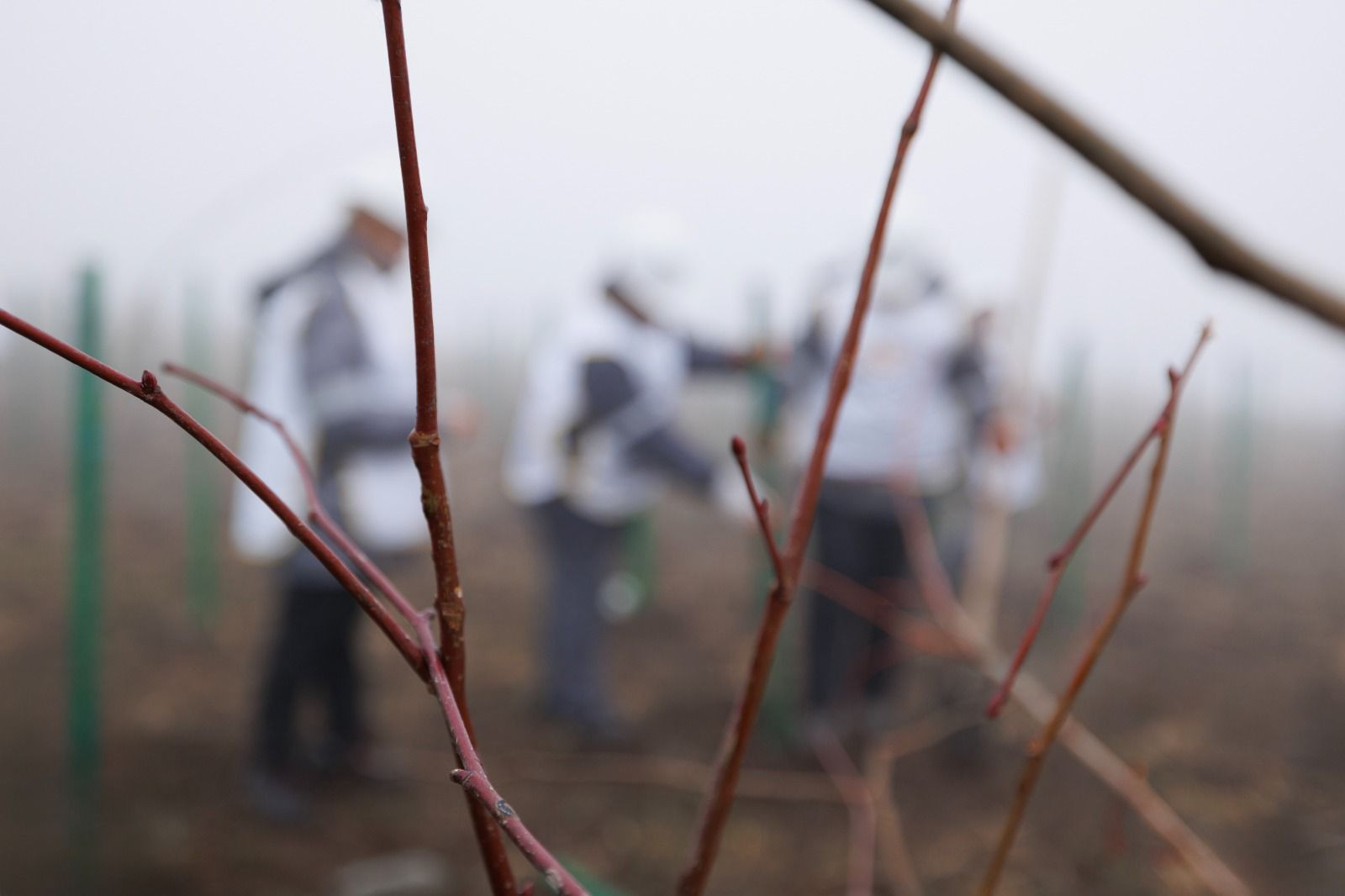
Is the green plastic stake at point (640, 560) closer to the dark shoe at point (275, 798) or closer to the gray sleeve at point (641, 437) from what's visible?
the gray sleeve at point (641, 437)

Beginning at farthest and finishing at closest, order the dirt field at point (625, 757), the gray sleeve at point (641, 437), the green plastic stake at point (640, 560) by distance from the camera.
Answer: the green plastic stake at point (640, 560), the gray sleeve at point (641, 437), the dirt field at point (625, 757)

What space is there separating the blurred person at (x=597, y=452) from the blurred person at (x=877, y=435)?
10.5 inches

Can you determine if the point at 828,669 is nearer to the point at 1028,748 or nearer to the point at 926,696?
the point at 926,696

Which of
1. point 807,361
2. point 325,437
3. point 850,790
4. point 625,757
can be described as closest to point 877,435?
point 807,361

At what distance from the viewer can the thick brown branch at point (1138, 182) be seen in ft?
0.62

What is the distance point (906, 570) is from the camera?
8.63 ft

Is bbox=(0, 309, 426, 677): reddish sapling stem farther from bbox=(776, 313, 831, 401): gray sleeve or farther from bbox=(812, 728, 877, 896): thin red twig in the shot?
bbox=(776, 313, 831, 401): gray sleeve

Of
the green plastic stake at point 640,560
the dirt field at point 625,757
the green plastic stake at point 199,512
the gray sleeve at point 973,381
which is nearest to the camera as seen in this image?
the dirt field at point 625,757

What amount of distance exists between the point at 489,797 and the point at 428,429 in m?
0.10

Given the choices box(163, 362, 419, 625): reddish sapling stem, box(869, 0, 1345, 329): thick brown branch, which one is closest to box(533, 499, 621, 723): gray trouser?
box(163, 362, 419, 625): reddish sapling stem

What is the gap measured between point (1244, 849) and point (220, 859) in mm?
2177

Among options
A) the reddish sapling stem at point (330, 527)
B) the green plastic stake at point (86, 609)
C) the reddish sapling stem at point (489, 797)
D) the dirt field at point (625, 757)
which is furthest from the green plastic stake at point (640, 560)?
the reddish sapling stem at point (489, 797)

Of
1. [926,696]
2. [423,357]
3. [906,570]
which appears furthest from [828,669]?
[423,357]

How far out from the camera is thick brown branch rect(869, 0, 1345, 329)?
0.19 metres
